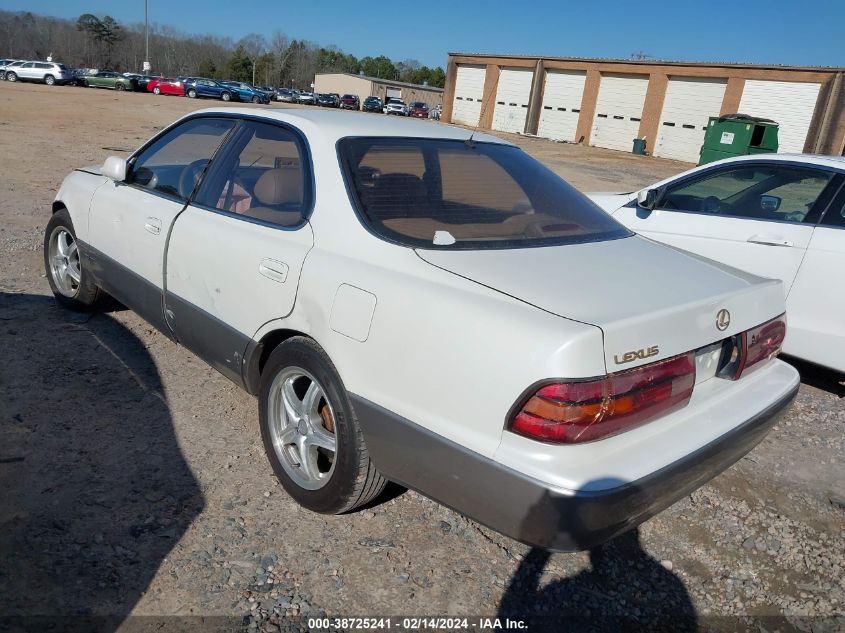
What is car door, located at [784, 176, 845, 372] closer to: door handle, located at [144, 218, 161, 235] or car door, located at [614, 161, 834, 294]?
car door, located at [614, 161, 834, 294]

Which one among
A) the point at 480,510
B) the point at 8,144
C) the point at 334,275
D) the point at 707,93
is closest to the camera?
the point at 480,510

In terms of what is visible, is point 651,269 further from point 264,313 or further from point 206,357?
point 206,357

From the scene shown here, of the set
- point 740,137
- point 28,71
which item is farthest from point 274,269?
point 28,71

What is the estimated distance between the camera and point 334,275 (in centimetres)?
250

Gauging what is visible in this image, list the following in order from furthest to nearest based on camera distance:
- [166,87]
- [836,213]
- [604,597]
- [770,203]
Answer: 1. [166,87]
2. [770,203]
3. [836,213]
4. [604,597]

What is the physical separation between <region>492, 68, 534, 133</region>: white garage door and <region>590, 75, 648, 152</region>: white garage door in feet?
15.8

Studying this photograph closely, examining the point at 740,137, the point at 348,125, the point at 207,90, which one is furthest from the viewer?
the point at 207,90

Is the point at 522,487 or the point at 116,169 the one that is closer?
the point at 522,487

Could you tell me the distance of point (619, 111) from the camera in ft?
116

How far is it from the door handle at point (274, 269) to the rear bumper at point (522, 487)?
Result: 2.19ft

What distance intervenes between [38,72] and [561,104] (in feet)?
118

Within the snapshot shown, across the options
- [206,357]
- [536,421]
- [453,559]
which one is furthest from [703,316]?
[206,357]

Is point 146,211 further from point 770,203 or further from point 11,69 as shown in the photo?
point 11,69

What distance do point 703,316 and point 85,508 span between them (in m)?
2.53
